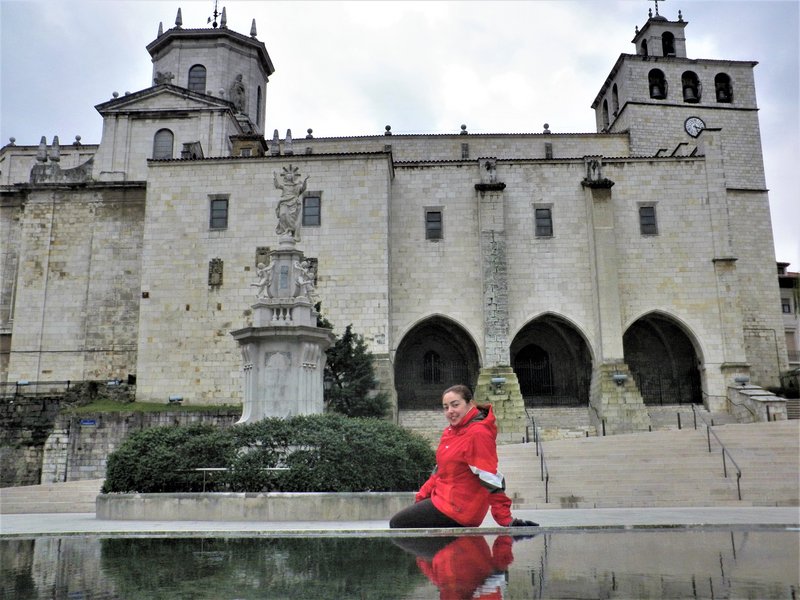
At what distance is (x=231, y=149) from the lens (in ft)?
125

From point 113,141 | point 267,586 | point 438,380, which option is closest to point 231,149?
point 113,141

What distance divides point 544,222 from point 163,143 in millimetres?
19863

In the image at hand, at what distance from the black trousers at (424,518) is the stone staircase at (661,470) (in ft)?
35.4

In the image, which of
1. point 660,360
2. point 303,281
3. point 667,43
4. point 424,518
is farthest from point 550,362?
point 424,518

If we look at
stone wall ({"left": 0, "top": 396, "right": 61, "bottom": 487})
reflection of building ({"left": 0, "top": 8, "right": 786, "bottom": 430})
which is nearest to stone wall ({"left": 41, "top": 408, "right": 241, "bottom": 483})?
stone wall ({"left": 0, "top": 396, "right": 61, "bottom": 487})

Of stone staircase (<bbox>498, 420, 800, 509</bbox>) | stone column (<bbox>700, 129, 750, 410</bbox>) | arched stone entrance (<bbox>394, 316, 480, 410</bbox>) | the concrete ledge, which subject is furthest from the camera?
arched stone entrance (<bbox>394, 316, 480, 410</bbox>)

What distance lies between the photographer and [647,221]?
1319 inches

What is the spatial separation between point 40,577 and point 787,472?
17.3m

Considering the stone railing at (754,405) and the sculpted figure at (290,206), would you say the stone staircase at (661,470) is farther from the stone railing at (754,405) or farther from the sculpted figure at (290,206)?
the sculpted figure at (290,206)

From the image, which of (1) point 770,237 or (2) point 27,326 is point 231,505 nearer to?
(2) point 27,326

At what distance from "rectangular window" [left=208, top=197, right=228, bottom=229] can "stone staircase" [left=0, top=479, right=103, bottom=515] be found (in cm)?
1616

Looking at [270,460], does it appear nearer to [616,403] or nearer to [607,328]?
[616,403]

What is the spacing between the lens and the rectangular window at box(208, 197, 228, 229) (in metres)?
32.7

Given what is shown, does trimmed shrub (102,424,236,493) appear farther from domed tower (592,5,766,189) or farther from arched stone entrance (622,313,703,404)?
domed tower (592,5,766,189)
